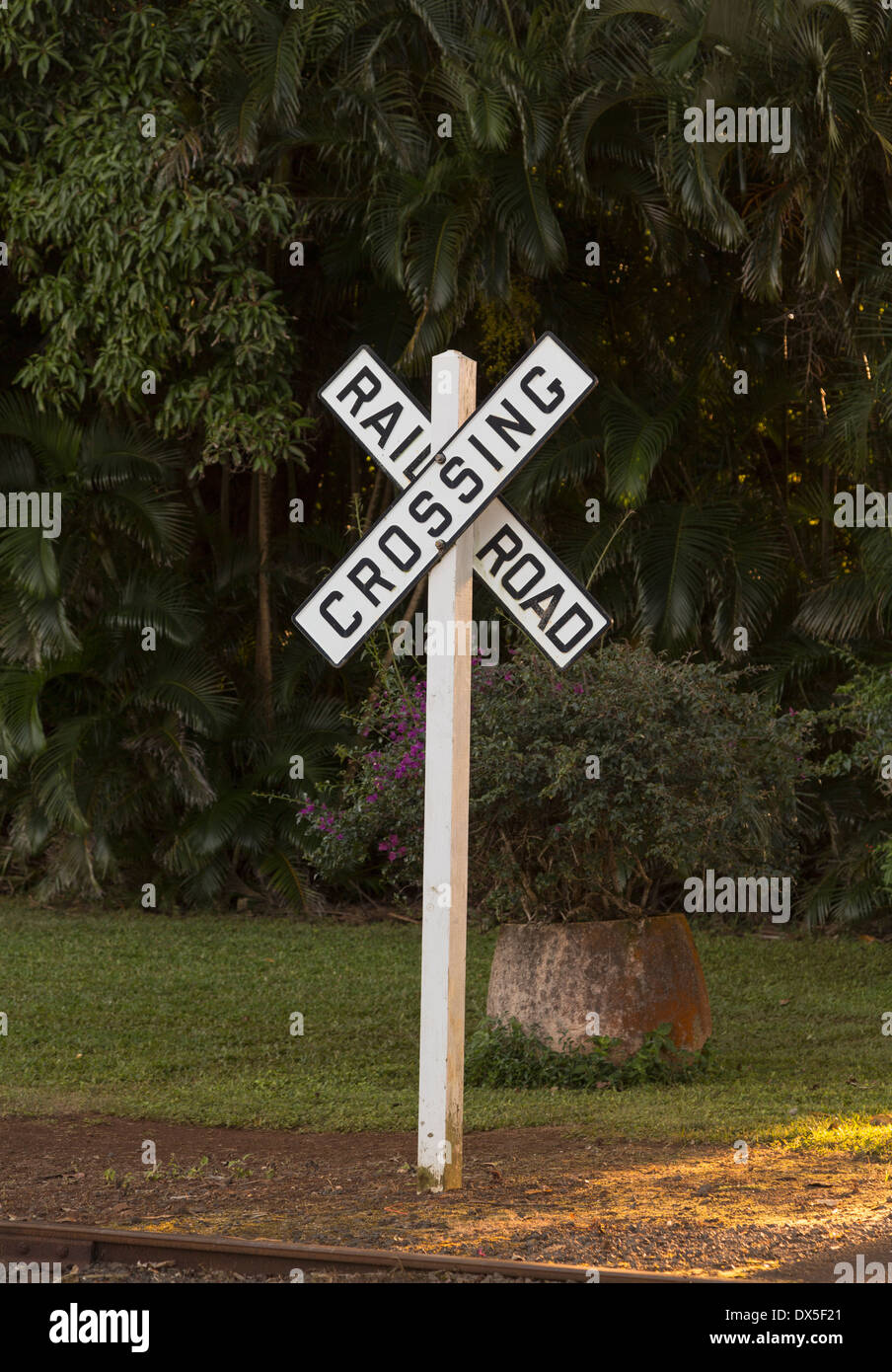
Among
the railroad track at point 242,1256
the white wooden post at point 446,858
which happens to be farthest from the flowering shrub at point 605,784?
the railroad track at point 242,1256

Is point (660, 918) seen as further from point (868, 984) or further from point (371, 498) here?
point (371, 498)

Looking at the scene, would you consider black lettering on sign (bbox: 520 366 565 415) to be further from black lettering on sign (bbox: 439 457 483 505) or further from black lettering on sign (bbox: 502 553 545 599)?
black lettering on sign (bbox: 502 553 545 599)

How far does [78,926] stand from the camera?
14.5 metres

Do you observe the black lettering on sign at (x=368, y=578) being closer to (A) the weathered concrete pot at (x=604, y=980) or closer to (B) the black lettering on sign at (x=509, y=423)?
(B) the black lettering on sign at (x=509, y=423)

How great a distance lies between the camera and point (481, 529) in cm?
574

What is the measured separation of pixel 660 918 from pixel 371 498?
28.3 feet

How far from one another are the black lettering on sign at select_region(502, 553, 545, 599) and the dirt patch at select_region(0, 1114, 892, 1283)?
210cm

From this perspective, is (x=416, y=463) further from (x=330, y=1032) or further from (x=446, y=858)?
(x=330, y=1032)

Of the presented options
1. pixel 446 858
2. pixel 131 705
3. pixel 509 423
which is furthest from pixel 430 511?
pixel 131 705

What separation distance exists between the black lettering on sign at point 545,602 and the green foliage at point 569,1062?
3.29m

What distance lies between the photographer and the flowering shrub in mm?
8023

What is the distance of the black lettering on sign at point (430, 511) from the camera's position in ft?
18.4

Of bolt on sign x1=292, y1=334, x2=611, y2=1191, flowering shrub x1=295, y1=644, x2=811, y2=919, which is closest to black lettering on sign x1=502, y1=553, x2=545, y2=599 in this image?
bolt on sign x1=292, y1=334, x2=611, y2=1191

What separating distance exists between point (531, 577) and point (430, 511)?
42 cm
